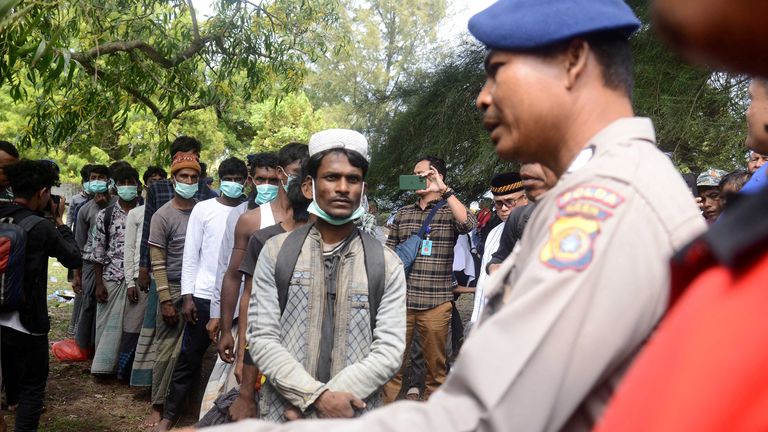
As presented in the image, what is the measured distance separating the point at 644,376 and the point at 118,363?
7.80 m

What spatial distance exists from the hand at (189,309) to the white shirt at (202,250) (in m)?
0.05

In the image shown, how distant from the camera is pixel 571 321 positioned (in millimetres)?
1020

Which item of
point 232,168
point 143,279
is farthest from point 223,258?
point 143,279

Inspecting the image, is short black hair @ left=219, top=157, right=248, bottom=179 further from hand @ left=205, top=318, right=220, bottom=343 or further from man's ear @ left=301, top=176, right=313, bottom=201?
man's ear @ left=301, top=176, right=313, bottom=201

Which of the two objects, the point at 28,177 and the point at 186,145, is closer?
the point at 28,177

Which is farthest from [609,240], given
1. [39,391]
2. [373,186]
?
[373,186]

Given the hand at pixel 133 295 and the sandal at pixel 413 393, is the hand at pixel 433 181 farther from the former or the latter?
the hand at pixel 133 295

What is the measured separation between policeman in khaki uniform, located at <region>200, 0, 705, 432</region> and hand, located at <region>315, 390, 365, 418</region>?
5.58 feet

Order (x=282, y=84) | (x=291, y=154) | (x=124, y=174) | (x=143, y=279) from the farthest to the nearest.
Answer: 1. (x=282, y=84)
2. (x=124, y=174)
3. (x=143, y=279)
4. (x=291, y=154)

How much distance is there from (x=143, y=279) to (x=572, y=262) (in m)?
6.52

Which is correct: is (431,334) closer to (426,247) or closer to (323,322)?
(426,247)

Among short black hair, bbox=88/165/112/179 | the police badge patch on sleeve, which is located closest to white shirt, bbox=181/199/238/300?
short black hair, bbox=88/165/112/179

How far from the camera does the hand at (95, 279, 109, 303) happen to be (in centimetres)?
→ 793

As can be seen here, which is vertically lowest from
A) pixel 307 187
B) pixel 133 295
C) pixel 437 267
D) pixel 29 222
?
pixel 133 295
